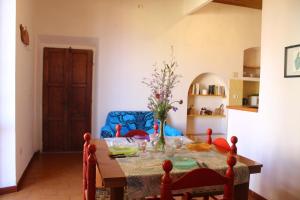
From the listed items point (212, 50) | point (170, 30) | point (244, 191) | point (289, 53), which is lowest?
point (244, 191)

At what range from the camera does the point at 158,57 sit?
17.8ft

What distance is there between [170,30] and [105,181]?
437 centimetres

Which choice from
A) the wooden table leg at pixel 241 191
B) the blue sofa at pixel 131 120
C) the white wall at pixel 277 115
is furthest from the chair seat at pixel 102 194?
the blue sofa at pixel 131 120

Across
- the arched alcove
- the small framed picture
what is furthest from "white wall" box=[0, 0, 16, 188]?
the arched alcove

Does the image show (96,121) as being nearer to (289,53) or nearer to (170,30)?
(170,30)

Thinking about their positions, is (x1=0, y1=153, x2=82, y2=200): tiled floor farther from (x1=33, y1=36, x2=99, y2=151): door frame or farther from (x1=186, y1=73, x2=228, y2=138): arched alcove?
(x1=186, y1=73, x2=228, y2=138): arched alcove

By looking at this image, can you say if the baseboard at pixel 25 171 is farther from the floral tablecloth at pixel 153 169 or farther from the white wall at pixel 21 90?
the floral tablecloth at pixel 153 169

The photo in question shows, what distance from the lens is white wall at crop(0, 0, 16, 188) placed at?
3186mm

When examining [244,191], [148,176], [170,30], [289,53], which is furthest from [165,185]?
[170,30]

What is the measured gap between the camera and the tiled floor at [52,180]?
328 centimetres

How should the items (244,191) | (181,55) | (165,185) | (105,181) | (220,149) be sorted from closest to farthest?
(165,185) < (105,181) < (244,191) < (220,149) < (181,55)

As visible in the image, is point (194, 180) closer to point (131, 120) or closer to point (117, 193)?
point (117, 193)

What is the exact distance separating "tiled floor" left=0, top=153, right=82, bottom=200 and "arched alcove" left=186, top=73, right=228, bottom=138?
2579 millimetres

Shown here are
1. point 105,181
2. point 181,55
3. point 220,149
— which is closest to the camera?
point 105,181
